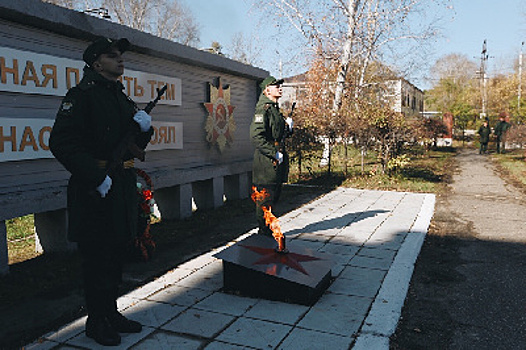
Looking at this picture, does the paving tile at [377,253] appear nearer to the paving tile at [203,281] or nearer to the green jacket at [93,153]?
the paving tile at [203,281]

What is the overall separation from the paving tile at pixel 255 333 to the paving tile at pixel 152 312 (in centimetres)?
58

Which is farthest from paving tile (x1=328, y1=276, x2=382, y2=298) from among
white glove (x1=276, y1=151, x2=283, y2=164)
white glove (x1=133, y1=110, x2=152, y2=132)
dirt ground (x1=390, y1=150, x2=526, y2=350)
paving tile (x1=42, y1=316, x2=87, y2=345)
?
white glove (x1=133, y1=110, x2=152, y2=132)

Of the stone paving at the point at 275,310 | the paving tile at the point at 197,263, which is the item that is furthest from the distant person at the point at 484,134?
the paving tile at the point at 197,263

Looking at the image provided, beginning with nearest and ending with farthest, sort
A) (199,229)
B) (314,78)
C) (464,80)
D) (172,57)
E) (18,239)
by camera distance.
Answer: (18,239) → (199,229) → (172,57) → (314,78) → (464,80)

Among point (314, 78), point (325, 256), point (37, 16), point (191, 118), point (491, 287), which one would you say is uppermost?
point (314, 78)

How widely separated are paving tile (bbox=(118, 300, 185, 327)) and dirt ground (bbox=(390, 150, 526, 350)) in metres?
1.84

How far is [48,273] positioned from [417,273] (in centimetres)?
412

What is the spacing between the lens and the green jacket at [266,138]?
542cm

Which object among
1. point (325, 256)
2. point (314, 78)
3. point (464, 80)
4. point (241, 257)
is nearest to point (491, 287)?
point (325, 256)

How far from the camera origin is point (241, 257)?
414cm

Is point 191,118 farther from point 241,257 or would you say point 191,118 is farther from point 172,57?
point 241,257

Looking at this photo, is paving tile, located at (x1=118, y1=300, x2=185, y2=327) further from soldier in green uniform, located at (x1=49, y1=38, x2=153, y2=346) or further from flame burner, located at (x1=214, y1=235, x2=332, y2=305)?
flame burner, located at (x1=214, y1=235, x2=332, y2=305)

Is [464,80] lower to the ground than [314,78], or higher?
higher

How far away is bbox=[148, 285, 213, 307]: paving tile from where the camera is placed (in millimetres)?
4023
